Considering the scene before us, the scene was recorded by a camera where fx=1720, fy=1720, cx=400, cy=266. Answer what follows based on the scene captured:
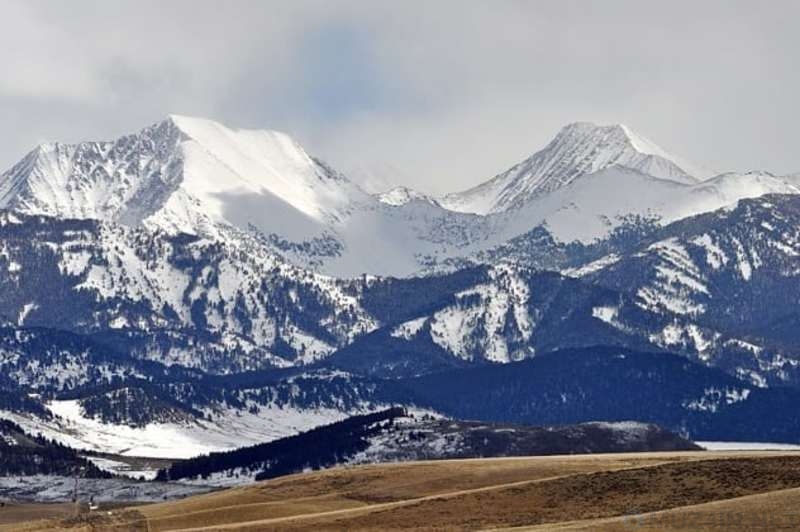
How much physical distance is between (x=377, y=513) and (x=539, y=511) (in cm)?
1915

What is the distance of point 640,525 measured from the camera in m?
143

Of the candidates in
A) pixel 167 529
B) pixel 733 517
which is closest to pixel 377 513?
pixel 167 529

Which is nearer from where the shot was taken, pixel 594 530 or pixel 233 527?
→ pixel 594 530

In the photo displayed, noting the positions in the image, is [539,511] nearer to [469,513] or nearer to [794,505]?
[469,513]

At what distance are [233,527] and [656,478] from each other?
150 feet

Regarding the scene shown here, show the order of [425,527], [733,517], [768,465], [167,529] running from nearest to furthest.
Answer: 1. [733,517]
2. [425,527]
3. [768,465]
4. [167,529]

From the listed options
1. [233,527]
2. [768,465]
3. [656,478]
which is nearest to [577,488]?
[656,478]

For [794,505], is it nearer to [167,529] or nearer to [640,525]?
[640,525]

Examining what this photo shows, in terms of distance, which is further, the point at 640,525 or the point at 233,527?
the point at 233,527

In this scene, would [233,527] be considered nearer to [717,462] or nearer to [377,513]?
[377,513]

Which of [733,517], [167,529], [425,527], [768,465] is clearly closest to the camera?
[733,517]

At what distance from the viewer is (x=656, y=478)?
182000 mm

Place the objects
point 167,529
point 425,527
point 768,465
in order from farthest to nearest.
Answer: point 167,529 < point 768,465 < point 425,527

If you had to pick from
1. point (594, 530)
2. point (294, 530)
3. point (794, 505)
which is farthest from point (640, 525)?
point (294, 530)
